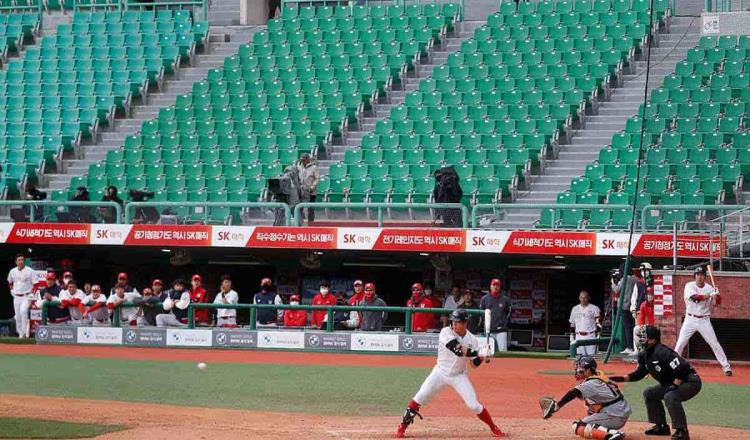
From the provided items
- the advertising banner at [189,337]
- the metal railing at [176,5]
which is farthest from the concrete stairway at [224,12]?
the advertising banner at [189,337]

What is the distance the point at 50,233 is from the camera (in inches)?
1101

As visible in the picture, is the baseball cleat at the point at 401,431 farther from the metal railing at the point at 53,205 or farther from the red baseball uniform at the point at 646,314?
the metal railing at the point at 53,205

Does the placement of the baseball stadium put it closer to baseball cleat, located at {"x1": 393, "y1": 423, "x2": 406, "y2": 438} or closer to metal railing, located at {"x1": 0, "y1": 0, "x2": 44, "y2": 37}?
baseball cleat, located at {"x1": 393, "y1": 423, "x2": 406, "y2": 438}

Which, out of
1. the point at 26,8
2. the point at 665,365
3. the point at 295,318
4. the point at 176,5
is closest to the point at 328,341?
the point at 295,318

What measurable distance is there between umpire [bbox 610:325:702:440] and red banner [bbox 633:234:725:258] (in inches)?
372

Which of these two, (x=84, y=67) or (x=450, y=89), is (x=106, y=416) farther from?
(x=84, y=67)

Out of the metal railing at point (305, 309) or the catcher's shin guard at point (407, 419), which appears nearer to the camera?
the catcher's shin guard at point (407, 419)

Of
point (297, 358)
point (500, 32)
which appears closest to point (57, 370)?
point (297, 358)

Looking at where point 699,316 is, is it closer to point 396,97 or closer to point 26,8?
point 396,97

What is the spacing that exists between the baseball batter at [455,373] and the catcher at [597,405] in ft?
2.33

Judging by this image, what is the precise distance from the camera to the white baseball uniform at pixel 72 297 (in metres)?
27.3

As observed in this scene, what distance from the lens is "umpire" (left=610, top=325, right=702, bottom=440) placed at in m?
14.6

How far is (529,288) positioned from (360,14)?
11.6 meters

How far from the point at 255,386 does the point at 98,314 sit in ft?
28.0
